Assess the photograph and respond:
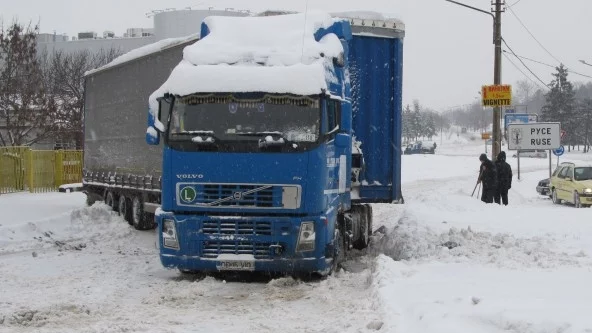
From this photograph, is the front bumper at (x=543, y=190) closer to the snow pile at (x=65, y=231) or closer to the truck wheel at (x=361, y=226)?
the truck wheel at (x=361, y=226)

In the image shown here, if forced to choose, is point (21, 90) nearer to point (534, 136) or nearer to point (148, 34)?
point (534, 136)

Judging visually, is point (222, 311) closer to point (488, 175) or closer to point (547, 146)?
point (488, 175)

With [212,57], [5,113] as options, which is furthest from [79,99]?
[212,57]

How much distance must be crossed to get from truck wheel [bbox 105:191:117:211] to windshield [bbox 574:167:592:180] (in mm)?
17160

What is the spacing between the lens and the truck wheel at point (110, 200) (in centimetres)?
1830

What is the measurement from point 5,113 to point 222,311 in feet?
102

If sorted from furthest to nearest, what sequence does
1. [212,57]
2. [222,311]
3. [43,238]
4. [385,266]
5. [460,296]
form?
[43,238]
[212,57]
[385,266]
[222,311]
[460,296]

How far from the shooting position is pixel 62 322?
24.5ft

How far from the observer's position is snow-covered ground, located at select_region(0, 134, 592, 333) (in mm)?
6800

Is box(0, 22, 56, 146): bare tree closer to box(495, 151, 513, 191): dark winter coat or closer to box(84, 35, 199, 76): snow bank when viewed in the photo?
box(84, 35, 199, 76): snow bank

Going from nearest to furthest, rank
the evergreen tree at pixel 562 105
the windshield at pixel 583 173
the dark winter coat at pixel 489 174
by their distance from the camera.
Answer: the dark winter coat at pixel 489 174, the windshield at pixel 583 173, the evergreen tree at pixel 562 105

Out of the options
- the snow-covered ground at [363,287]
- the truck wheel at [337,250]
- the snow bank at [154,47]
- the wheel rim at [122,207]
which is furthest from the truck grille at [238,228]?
the wheel rim at [122,207]

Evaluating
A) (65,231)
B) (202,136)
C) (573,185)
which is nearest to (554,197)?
(573,185)

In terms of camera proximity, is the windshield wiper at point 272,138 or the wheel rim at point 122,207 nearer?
the windshield wiper at point 272,138
